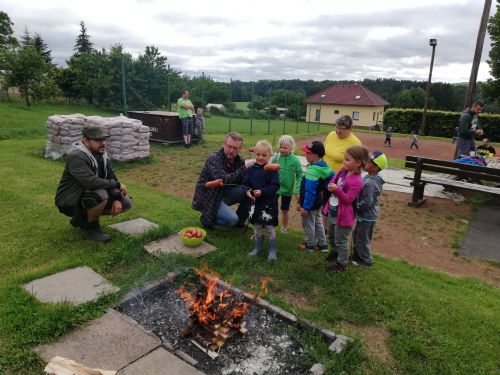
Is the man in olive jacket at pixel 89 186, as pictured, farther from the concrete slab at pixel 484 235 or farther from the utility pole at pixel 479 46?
the utility pole at pixel 479 46

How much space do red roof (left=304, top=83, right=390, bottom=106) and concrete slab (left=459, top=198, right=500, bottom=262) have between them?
41.2 m

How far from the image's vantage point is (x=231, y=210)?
Answer: 16.2ft

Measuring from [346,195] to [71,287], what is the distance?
9.35 ft

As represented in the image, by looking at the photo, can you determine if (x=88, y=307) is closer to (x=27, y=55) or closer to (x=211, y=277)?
(x=211, y=277)

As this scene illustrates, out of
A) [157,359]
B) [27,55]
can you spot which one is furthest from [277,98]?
[157,359]

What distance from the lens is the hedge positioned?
82.0ft

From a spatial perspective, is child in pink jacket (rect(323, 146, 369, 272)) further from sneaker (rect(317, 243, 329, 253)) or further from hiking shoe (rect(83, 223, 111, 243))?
hiking shoe (rect(83, 223, 111, 243))

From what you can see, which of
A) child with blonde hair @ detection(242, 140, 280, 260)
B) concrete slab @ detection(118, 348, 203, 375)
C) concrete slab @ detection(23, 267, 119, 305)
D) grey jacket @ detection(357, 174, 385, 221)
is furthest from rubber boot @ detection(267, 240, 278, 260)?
concrete slab @ detection(118, 348, 203, 375)

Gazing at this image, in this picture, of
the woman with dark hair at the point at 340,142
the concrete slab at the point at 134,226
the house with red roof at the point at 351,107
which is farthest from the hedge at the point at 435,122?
the concrete slab at the point at 134,226

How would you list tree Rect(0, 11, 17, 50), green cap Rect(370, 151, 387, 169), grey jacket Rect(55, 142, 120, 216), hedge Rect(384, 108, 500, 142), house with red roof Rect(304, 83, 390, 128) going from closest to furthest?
Answer: 1. green cap Rect(370, 151, 387, 169)
2. grey jacket Rect(55, 142, 120, 216)
3. hedge Rect(384, 108, 500, 142)
4. tree Rect(0, 11, 17, 50)
5. house with red roof Rect(304, 83, 390, 128)

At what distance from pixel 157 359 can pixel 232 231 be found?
2629 mm

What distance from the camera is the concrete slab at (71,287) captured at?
124 inches

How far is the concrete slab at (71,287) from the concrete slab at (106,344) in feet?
1.27

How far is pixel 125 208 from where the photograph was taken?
4.65 meters
